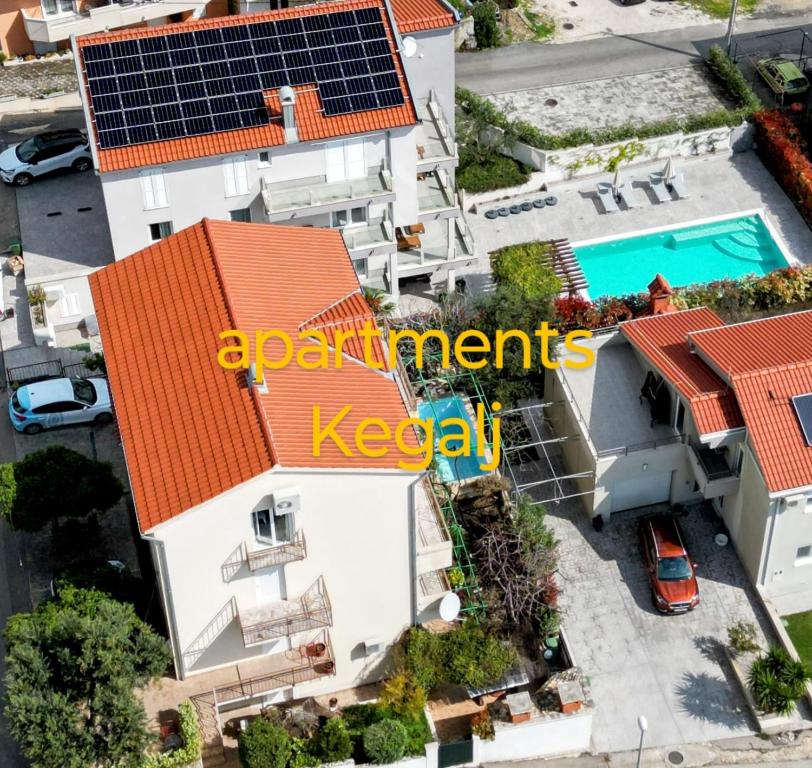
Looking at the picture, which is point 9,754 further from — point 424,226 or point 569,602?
point 424,226

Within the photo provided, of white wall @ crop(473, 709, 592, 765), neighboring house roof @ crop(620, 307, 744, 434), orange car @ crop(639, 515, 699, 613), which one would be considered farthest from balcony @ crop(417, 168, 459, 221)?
white wall @ crop(473, 709, 592, 765)

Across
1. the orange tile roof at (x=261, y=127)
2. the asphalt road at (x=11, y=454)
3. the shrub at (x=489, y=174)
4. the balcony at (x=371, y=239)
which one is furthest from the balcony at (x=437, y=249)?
the asphalt road at (x=11, y=454)

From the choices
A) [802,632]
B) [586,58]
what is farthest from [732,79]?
[802,632]

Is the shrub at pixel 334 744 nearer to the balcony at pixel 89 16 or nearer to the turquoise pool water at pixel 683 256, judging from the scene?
the turquoise pool water at pixel 683 256

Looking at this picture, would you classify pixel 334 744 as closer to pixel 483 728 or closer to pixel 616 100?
pixel 483 728

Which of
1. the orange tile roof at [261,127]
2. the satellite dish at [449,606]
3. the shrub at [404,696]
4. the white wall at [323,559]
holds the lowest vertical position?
the shrub at [404,696]

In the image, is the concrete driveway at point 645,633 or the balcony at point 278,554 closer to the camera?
the balcony at point 278,554
